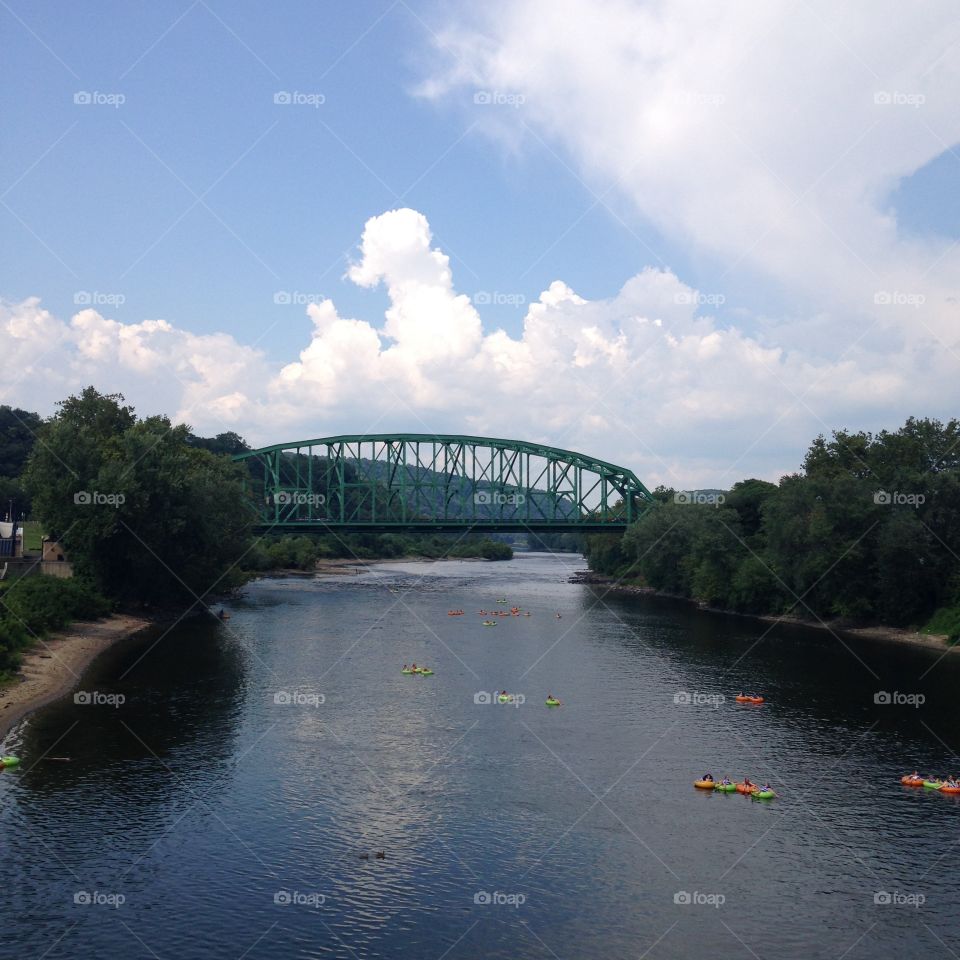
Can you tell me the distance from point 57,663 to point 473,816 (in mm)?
34525

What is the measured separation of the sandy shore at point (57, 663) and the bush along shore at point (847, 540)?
2248 inches

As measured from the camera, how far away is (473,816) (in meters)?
32.3

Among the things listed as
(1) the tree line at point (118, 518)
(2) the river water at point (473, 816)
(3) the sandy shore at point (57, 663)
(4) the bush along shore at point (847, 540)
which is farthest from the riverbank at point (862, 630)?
(3) the sandy shore at point (57, 663)

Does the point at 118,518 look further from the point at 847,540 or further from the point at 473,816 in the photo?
the point at 847,540

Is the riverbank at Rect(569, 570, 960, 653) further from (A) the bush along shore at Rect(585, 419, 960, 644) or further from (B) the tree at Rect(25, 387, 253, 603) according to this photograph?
(B) the tree at Rect(25, 387, 253, 603)

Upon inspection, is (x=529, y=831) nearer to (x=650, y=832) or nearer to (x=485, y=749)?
(x=650, y=832)

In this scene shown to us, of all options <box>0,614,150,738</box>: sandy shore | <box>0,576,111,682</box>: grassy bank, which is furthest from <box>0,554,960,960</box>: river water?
<box>0,576,111,682</box>: grassy bank

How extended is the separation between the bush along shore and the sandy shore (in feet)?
187

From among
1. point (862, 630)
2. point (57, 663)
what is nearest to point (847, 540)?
point (862, 630)

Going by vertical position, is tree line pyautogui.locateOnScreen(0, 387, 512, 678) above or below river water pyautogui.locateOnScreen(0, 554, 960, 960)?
above

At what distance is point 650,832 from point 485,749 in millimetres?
10508

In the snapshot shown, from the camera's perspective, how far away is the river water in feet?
81.0

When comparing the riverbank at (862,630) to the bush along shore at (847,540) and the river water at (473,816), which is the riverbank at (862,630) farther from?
the river water at (473,816)

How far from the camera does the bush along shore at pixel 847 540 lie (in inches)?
3049
